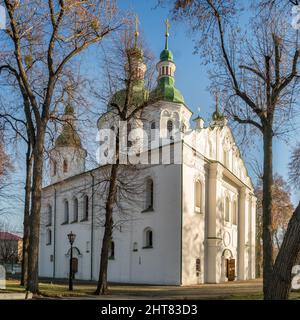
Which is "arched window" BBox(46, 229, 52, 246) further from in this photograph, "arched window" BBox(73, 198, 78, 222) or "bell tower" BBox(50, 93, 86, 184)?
"bell tower" BBox(50, 93, 86, 184)

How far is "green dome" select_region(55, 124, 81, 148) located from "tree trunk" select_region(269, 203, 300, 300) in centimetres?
1347

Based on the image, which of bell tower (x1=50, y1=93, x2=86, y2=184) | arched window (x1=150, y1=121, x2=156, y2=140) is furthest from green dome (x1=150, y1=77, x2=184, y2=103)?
bell tower (x1=50, y1=93, x2=86, y2=184)

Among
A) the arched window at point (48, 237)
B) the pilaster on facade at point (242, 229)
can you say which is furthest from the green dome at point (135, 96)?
the arched window at point (48, 237)

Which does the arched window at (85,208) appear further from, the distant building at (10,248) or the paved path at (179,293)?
the distant building at (10,248)

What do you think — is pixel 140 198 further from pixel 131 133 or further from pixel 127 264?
pixel 131 133

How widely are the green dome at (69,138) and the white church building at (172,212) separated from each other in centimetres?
48

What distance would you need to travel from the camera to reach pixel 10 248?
7425 centimetres

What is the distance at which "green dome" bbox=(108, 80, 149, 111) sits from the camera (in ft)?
68.7

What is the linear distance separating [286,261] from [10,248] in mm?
71703

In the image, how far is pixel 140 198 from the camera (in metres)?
32.3

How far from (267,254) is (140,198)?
16865 millimetres

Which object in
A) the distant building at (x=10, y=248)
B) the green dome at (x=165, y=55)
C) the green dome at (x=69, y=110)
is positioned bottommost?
the distant building at (x=10, y=248)

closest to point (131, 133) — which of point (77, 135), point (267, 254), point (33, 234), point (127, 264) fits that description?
point (77, 135)

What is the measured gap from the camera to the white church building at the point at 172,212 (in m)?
29.6
